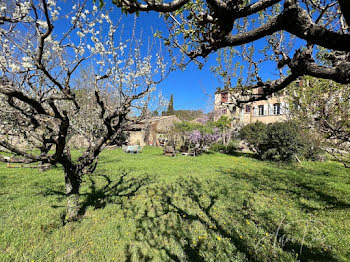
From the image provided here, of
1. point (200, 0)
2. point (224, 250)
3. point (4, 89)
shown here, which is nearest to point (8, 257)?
point (4, 89)

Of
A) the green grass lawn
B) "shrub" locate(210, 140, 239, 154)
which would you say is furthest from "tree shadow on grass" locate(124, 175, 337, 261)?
"shrub" locate(210, 140, 239, 154)

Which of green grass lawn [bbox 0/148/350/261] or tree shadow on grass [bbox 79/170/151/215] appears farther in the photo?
tree shadow on grass [bbox 79/170/151/215]

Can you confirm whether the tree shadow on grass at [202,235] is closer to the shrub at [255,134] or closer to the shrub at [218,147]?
the shrub at [255,134]

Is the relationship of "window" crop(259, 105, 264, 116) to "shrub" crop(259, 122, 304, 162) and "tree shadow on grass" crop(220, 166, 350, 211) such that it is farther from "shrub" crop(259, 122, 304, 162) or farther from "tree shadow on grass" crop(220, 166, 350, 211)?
"tree shadow on grass" crop(220, 166, 350, 211)

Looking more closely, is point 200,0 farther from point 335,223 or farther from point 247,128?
point 247,128

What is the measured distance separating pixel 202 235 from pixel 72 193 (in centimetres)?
301

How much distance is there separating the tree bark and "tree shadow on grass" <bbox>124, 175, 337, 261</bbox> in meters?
1.31

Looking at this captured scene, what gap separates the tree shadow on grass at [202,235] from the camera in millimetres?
2732

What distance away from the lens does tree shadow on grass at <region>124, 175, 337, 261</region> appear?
8.96 ft

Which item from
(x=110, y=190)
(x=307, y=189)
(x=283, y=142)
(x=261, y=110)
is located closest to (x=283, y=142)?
(x=283, y=142)

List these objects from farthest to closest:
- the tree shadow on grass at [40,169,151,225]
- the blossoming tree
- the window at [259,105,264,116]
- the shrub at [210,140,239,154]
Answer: the window at [259,105,264,116] < the shrub at [210,140,239,154] < the tree shadow on grass at [40,169,151,225] < the blossoming tree

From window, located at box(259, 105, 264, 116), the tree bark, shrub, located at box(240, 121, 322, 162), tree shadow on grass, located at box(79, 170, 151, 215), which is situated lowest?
tree shadow on grass, located at box(79, 170, 151, 215)

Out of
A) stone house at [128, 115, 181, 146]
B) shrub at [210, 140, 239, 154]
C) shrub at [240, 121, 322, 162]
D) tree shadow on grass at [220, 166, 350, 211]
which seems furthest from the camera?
stone house at [128, 115, 181, 146]

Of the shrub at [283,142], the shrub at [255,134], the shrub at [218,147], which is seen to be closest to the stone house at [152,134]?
the shrub at [218,147]
